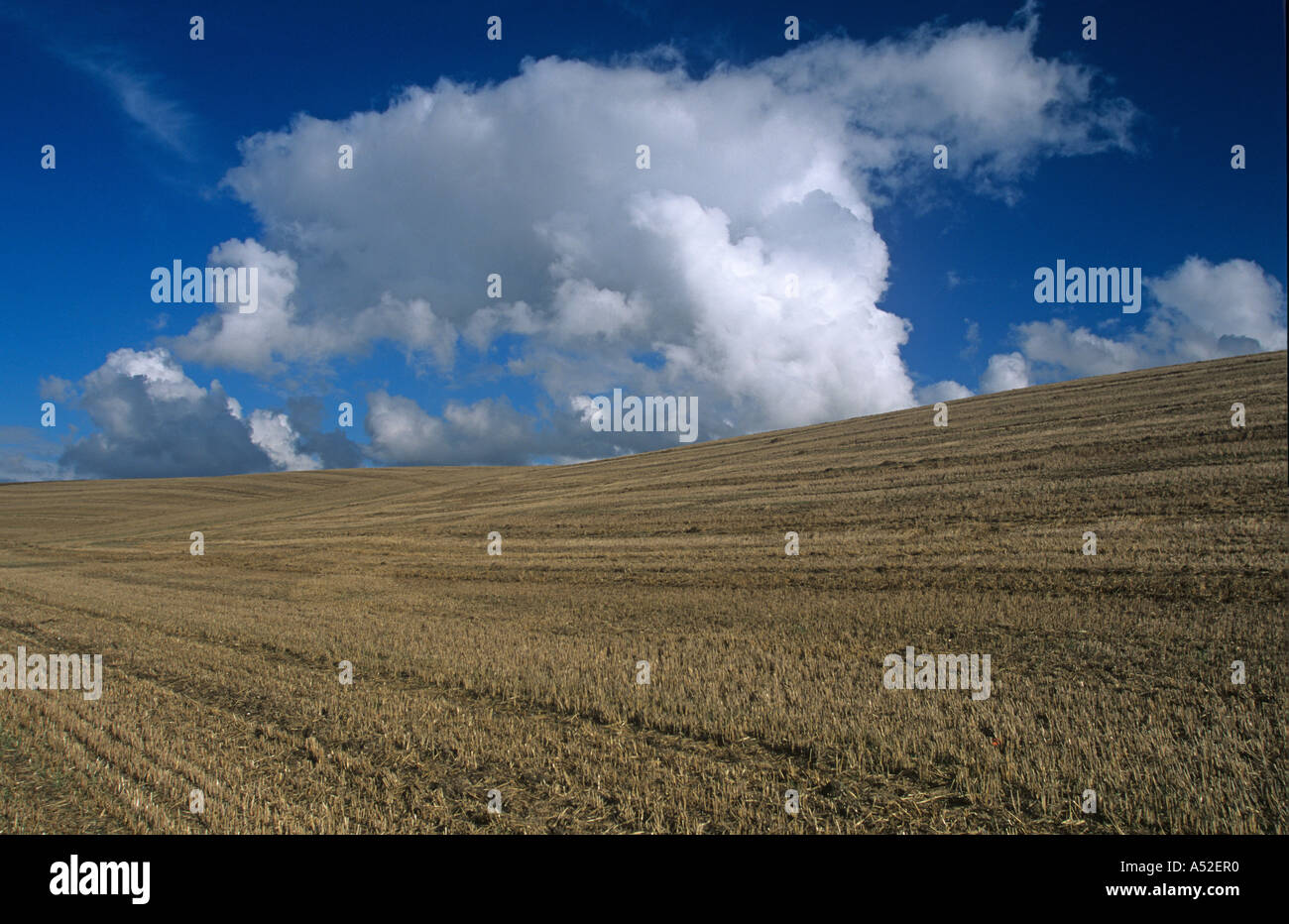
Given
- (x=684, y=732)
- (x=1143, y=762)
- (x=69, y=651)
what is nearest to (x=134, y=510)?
(x=69, y=651)

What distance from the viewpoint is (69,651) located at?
1420 cm

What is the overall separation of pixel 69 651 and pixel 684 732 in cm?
1373

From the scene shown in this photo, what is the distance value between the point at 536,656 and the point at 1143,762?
879 cm

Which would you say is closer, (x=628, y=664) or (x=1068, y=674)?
(x=1068, y=674)

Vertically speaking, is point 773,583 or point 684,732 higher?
point 773,583
